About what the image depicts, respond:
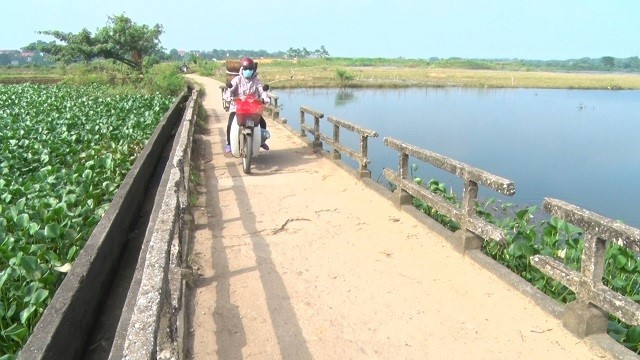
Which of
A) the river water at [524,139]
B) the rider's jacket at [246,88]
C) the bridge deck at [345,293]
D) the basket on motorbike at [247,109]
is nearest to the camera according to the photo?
the bridge deck at [345,293]

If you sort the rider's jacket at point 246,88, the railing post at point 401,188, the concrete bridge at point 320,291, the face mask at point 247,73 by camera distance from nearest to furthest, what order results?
the concrete bridge at point 320,291 → the railing post at point 401,188 → the face mask at point 247,73 → the rider's jacket at point 246,88

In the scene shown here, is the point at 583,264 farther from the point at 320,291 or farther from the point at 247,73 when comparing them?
the point at 247,73

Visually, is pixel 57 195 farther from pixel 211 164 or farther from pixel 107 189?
pixel 211 164

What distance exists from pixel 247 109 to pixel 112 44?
28322mm

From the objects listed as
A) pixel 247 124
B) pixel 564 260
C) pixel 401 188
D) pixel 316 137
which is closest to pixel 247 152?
pixel 247 124

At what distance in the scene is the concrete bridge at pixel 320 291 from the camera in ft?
10.1

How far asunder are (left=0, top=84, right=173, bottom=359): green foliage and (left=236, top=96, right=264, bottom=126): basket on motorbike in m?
1.92

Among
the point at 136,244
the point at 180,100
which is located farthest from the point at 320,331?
the point at 180,100

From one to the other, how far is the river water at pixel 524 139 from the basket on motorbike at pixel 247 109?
3927mm

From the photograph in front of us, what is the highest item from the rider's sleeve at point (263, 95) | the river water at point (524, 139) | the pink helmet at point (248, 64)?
the pink helmet at point (248, 64)

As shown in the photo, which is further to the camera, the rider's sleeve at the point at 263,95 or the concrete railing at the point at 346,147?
the rider's sleeve at the point at 263,95

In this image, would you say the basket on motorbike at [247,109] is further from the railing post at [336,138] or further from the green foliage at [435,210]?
the green foliage at [435,210]

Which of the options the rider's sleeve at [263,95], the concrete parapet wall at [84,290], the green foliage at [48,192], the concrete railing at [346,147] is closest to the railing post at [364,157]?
the concrete railing at [346,147]

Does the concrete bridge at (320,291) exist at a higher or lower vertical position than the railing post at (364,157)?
lower
